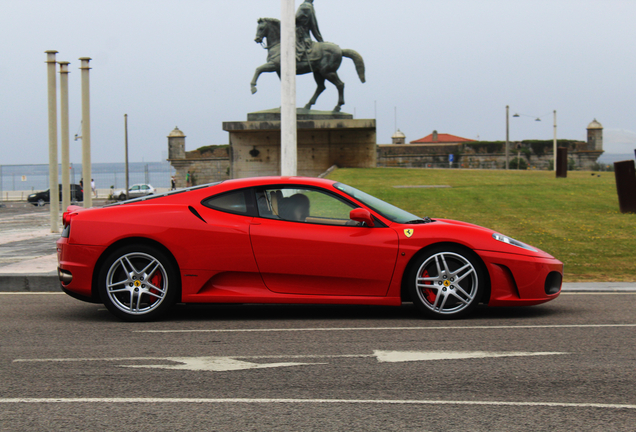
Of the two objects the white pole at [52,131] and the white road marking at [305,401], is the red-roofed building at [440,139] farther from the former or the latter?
the white road marking at [305,401]

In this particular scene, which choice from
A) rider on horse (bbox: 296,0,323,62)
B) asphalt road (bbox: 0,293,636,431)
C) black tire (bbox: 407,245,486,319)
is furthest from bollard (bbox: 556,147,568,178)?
black tire (bbox: 407,245,486,319)

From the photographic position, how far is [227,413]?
3.63m

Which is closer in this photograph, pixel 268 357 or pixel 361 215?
pixel 268 357

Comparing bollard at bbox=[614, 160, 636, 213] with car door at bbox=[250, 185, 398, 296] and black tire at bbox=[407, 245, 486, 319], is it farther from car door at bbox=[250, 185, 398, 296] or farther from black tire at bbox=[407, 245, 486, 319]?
car door at bbox=[250, 185, 398, 296]

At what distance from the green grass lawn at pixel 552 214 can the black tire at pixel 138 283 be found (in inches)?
207

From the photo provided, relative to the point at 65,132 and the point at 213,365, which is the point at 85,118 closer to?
the point at 65,132

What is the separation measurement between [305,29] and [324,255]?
24638 millimetres

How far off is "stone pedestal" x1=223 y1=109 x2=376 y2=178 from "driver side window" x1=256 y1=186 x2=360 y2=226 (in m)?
23.7

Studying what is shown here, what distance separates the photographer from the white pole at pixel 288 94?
11359 mm

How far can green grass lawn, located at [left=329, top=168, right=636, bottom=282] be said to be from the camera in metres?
10.0

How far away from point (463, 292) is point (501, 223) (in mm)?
7839

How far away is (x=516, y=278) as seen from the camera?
616 centimetres

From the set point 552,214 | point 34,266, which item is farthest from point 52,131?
point 552,214

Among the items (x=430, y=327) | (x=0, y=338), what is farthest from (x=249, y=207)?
(x=0, y=338)
